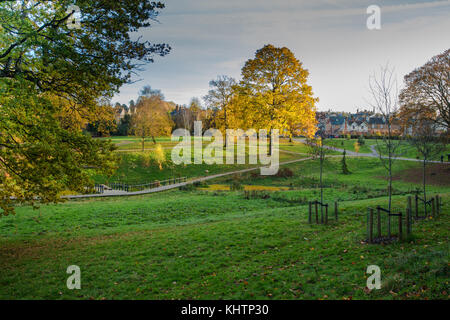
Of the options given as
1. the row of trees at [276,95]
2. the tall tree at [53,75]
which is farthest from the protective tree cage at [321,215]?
the row of trees at [276,95]

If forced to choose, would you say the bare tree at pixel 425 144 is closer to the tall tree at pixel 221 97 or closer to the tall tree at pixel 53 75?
the tall tree at pixel 53 75

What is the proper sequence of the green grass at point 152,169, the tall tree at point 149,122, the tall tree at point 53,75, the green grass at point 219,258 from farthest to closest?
the tall tree at point 149,122, the green grass at point 152,169, the tall tree at point 53,75, the green grass at point 219,258

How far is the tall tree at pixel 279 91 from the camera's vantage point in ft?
91.0

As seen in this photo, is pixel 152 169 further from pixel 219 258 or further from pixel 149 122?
pixel 219 258

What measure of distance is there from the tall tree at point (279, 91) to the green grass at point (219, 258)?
14.9 meters

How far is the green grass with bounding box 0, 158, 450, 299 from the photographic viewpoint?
20.5 ft

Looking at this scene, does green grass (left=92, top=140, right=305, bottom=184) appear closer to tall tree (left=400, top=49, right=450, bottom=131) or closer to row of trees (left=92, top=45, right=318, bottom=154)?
row of trees (left=92, top=45, right=318, bottom=154)

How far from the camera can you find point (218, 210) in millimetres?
16766

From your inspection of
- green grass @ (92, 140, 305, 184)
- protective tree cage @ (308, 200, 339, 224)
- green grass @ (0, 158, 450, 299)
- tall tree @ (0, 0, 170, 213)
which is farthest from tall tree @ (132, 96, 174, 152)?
protective tree cage @ (308, 200, 339, 224)

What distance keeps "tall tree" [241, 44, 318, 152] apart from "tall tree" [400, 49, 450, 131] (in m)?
11.0

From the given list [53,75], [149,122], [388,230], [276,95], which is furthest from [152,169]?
[388,230]
